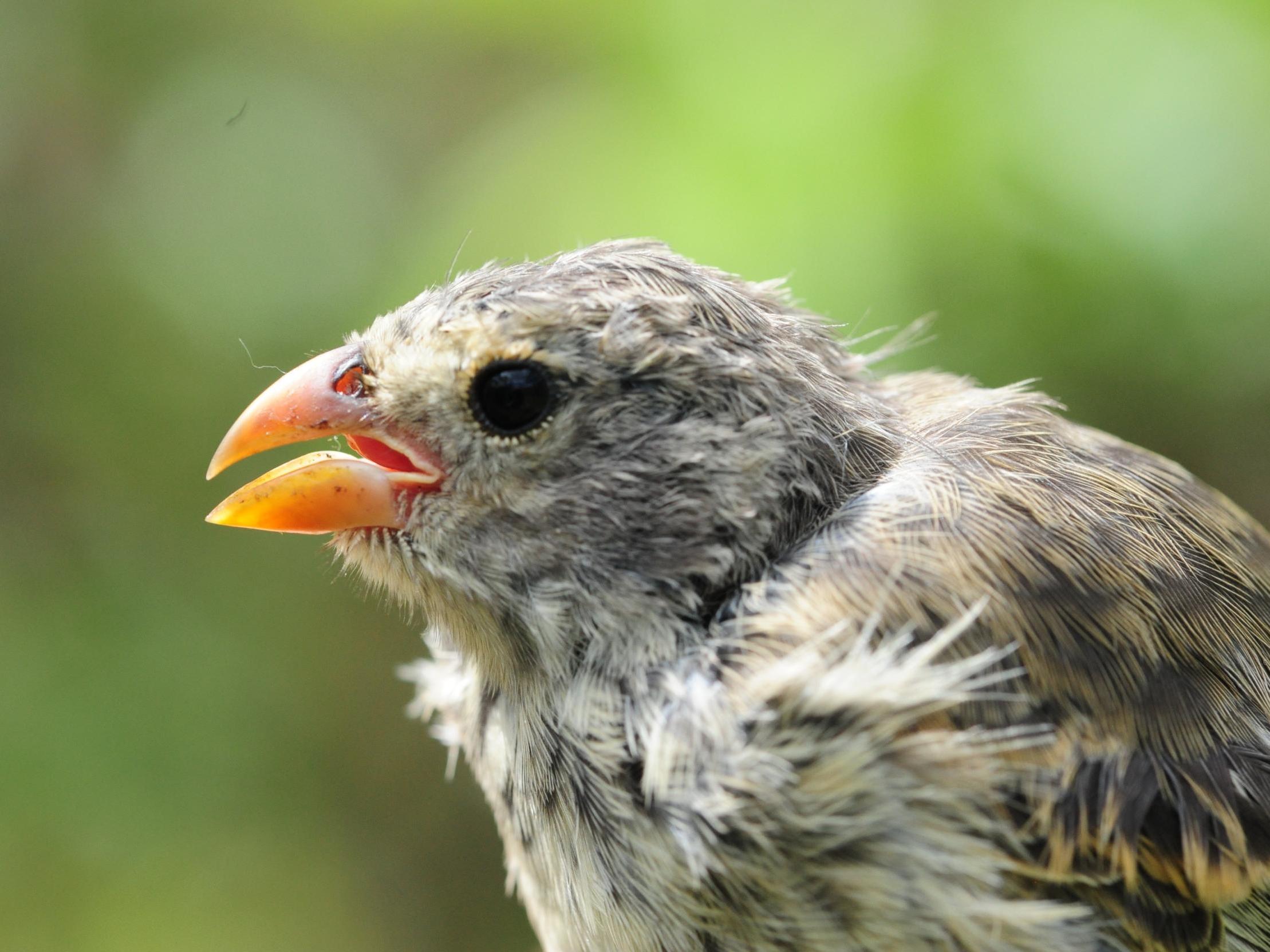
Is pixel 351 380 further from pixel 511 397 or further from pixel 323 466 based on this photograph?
pixel 511 397

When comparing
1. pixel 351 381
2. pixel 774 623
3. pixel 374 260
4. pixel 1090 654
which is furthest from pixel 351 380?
pixel 374 260

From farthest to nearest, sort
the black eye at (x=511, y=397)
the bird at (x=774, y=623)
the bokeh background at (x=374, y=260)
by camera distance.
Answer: the bokeh background at (x=374, y=260)
the black eye at (x=511, y=397)
the bird at (x=774, y=623)

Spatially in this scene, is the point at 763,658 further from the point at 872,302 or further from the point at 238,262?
the point at 238,262

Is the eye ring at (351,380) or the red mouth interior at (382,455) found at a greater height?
the eye ring at (351,380)

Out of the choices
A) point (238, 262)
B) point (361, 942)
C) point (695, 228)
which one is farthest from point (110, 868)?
point (695, 228)

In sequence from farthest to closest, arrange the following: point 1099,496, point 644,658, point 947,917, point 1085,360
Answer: point 1085,360, point 1099,496, point 644,658, point 947,917

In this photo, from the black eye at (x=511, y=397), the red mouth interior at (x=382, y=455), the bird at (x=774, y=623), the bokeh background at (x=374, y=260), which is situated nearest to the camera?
the bird at (x=774, y=623)

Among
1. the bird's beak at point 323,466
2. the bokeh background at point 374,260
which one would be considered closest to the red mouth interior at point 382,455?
the bird's beak at point 323,466

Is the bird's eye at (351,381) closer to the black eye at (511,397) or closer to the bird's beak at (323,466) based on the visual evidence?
the bird's beak at (323,466)

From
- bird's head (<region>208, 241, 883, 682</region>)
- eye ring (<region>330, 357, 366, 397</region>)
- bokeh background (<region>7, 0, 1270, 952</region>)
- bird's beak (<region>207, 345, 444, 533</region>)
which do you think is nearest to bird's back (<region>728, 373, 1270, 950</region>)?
bird's head (<region>208, 241, 883, 682</region>)
